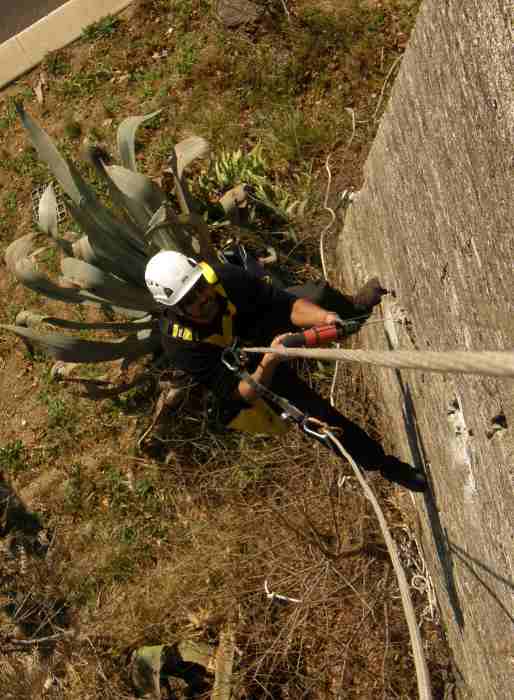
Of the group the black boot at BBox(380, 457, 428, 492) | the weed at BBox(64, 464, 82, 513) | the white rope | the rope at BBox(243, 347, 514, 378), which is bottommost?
the white rope

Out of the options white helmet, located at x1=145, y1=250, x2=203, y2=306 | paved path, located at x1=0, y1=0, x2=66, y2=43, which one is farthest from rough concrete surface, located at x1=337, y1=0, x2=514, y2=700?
paved path, located at x1=0, y1=0, x2=66, y2=43

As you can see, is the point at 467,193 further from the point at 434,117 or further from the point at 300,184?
the point at 300,184

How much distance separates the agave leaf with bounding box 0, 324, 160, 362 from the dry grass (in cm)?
54

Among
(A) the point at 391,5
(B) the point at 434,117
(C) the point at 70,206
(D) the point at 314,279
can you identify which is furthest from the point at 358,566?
(A) the point at 391,5

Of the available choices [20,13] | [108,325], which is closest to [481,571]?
[108,325]

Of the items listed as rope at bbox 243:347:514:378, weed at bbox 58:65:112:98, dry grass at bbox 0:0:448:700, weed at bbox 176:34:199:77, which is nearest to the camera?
rope at bbox 243:347:514:378

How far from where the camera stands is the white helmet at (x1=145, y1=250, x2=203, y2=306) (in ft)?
12.1

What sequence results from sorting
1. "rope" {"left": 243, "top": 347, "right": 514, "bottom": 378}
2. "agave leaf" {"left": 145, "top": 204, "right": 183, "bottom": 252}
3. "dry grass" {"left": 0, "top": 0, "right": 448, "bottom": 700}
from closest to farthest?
"rope" {"left": 243, "top": 347, "right": 514, "bottom": 378} → "dry grass" {"left": 0, "top": 0, "right": 448, "bottom": 700} → "agave leaf" {"left": 145, "top": 204, "right": 183, "bottom": 252}

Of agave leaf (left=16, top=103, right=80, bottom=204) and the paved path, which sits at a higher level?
the paved path

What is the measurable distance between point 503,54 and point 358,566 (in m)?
2.92

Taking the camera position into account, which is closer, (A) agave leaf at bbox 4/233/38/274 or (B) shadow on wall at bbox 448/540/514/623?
(B) shadow on wall at bbox 448/540/514/623

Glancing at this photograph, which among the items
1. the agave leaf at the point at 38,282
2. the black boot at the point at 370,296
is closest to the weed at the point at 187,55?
the agave leaf at the point at 38,282

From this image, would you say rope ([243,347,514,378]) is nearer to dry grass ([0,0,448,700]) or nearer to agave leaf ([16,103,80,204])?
dry grass ([0,0,448,700])

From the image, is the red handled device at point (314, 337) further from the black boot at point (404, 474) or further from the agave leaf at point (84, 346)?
the agave leaf at point (84, 346)
